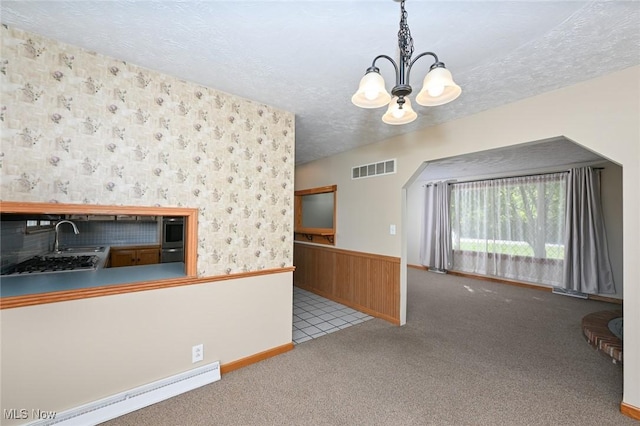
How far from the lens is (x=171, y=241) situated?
15.3 ft

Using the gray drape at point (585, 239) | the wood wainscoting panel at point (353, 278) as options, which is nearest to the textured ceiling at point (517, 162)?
the gray drape at point (585, 239)

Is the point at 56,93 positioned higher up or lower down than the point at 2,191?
higher up

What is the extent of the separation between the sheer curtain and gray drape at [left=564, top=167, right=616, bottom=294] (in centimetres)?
20

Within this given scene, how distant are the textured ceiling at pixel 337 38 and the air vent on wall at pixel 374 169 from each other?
133 centimetres

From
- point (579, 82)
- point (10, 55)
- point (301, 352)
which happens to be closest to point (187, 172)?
point (10, 55)

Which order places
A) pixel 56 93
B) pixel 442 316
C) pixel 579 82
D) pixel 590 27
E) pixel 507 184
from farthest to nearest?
pixel 507 184 < pixel 442 316 < pixel 579 82 < pixel 56 93 < pixel 590 27

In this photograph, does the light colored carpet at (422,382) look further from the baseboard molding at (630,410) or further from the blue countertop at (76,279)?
the blue countertop at (76,279)

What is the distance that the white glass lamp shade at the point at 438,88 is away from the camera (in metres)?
1.14

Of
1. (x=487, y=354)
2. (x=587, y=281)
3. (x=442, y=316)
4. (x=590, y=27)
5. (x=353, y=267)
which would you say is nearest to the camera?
(x=590, y=27)

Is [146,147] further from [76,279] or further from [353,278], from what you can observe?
[353,278]

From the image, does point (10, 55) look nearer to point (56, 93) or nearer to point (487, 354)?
point (56, 93)

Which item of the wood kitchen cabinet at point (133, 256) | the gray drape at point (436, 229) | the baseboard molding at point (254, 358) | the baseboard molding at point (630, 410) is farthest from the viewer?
the gray drape at point (436, 229)

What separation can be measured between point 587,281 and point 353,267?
12.7 ft

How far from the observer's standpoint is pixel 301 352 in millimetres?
2545
